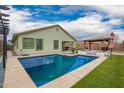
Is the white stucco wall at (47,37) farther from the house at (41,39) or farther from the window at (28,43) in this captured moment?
the window at (28,43)

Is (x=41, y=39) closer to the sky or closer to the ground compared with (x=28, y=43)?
closer to the sky

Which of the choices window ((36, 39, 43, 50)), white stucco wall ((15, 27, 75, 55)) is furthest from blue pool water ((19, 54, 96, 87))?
window ((36, 39, 43, 50))

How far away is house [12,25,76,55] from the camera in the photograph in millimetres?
16484

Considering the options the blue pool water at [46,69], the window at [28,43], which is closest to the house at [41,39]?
the window at [28,43]

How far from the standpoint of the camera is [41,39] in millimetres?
18516

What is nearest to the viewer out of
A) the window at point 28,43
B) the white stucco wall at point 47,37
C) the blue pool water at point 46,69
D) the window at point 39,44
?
the blue pool water at point 46,69

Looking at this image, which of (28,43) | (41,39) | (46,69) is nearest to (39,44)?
(41,39)

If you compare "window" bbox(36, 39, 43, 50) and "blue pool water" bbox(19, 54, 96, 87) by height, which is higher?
"window" bbox(36, 39, 43, 50)

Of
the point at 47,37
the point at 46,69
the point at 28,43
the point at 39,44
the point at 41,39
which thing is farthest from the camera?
the point at 47,37

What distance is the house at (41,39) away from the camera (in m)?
16.5

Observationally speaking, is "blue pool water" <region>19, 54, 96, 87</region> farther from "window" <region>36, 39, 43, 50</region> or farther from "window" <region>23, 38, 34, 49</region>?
"window" <region>36, 39, 43, 50</region>

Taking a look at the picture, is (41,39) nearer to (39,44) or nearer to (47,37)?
(39,44)
